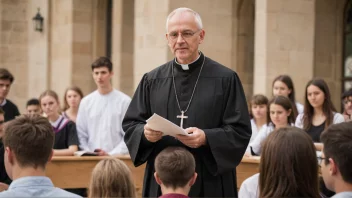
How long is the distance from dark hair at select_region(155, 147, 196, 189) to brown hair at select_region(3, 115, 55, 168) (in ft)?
2.27

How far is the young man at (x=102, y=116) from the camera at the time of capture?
350 inches

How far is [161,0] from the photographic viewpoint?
12312mm

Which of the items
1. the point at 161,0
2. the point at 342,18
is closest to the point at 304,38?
the point at 342,18

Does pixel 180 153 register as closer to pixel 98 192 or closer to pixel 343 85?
pixel 98 192

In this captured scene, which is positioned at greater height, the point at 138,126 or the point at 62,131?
the point at 138,126

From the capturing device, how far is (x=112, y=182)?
3.88m

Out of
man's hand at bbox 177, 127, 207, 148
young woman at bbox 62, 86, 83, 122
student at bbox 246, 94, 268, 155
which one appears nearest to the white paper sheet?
man's hand at bbox 177, 127, 207, 148

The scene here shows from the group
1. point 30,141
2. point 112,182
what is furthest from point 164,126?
point 30,141

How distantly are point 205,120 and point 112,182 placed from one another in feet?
4.89

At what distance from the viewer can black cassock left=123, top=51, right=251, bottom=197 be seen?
5.12m

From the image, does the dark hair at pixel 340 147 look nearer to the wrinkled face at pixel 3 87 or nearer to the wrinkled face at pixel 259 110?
the wrinkled face at pixel 259 110

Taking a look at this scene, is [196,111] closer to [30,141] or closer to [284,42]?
[30,141]

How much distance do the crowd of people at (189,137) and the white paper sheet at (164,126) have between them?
0.28 feet

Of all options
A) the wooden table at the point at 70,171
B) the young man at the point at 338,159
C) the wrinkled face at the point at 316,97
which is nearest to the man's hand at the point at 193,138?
the young man at the point at 338,159
